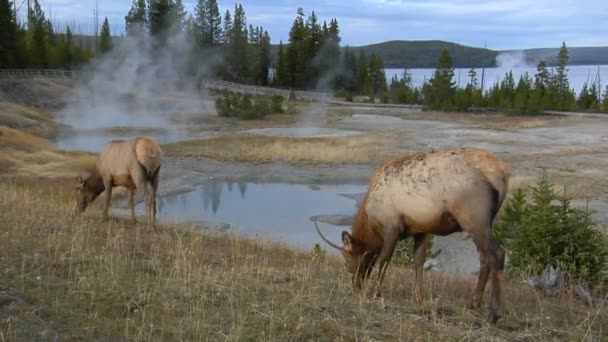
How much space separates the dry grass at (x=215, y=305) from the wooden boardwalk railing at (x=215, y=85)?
61.5m

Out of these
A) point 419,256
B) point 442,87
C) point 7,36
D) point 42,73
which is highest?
point 7,36

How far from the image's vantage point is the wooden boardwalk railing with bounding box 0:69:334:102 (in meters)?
66.9

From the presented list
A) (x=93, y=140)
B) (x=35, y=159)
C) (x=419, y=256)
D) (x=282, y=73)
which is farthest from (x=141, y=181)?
(x=282, y=73)

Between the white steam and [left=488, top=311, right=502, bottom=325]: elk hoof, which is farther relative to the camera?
the white steam

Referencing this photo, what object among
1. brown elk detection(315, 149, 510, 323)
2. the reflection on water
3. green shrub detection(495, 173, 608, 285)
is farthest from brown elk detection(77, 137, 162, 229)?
green shrub detection(495, 173, 608, 285)

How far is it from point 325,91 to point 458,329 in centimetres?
8888

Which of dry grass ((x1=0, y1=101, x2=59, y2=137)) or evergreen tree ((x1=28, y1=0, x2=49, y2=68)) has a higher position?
evergreen tree ((x1=28, y1=0, x2=49, y2=68))

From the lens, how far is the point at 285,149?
40.0 m

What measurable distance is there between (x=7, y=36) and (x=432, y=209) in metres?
67.0

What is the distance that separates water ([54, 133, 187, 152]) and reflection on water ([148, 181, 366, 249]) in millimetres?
A: 14076

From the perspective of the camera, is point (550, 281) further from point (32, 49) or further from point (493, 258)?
point (32, 49)

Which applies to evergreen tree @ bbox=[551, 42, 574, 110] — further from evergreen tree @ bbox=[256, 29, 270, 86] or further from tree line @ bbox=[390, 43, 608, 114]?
evergreen tree @ bbox=[256, 29, 270, 86]

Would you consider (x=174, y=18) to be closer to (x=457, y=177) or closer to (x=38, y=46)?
(x=38, y=46)

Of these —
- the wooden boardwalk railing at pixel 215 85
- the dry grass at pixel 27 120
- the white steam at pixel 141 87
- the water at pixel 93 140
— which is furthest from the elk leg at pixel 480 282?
the wooden boardwalk railing at pixel 215 85
